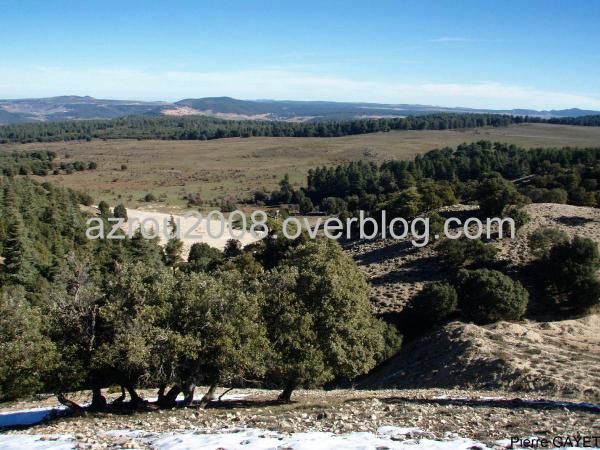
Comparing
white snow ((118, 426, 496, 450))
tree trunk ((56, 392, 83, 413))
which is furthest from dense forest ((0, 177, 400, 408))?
white snow ((118, 426, 496, 450))

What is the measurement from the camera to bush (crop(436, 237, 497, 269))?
41.0m

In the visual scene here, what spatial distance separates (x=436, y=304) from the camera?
3334cm

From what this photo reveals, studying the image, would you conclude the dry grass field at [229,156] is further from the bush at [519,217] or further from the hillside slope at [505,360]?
the hillside slope at [505,360]

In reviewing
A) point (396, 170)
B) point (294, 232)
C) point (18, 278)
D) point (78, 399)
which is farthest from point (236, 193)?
point (78, 399)

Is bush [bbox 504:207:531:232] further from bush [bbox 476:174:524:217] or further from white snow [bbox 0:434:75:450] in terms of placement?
white snow [bbox 0:434:75:450]

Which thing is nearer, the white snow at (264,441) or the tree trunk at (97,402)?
the white snow at (264,441)

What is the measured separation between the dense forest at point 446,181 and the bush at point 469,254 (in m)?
14.7

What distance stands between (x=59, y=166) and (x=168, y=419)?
124 meters

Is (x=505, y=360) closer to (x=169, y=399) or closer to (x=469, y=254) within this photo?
(x=169, y=399)

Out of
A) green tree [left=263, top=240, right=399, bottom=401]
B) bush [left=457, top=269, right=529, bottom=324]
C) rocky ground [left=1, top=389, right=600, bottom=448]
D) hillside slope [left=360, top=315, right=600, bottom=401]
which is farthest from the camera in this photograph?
bush [left=457, top=269, right=529, bottom=324]

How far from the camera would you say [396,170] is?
105 metres

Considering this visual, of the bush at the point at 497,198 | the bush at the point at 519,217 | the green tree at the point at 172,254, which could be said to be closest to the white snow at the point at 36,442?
the green tree at the point at 172,254

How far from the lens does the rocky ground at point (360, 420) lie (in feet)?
43.8

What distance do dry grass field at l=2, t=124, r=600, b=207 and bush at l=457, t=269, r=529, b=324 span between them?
64.8m
